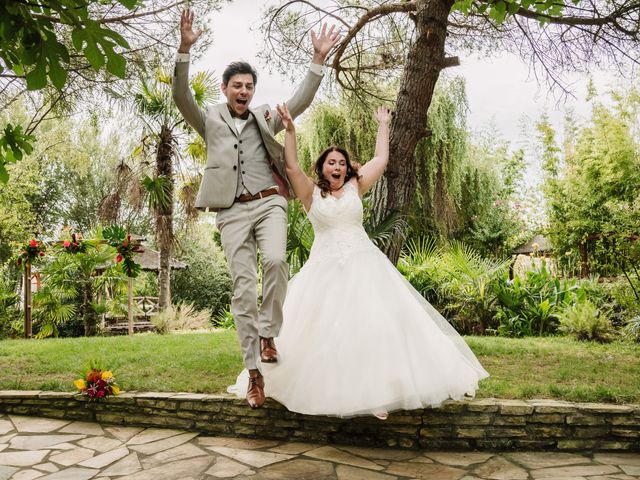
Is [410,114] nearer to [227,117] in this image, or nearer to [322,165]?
[322,165]

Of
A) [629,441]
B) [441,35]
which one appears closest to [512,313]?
[441,35]

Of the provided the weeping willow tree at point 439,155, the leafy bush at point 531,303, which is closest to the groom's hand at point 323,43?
the leafy bush at point 531,303

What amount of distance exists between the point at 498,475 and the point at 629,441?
1.08 metres

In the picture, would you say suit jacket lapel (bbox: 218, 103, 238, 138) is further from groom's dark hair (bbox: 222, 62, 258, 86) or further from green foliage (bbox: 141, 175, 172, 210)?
green foliage (bbox: 141, 175, 172, 210)

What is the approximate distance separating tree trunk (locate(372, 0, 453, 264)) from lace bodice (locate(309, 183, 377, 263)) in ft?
5.98

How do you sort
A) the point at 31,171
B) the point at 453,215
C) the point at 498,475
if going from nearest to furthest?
the point at 498,475 < the point at 453,215 < the point at 31,171

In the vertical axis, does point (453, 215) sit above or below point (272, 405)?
above

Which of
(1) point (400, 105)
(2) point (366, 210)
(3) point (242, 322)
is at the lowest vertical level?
(3) point (242, 322)

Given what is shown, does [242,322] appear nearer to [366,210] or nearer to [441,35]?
[366,210]

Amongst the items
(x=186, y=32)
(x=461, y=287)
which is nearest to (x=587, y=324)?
(x=461, y=287)

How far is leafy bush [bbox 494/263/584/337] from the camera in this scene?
330 inches

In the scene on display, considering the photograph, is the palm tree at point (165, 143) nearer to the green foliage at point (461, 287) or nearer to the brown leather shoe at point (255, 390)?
the green foliage at point (461, 287)

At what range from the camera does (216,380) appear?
15.5 feet

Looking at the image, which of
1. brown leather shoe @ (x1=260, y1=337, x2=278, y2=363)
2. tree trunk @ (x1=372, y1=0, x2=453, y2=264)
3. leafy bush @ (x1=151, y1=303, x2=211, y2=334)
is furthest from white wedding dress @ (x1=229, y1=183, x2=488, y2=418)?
leafy bush @ (x1=151, y1=303, x2=211, y2=334)
